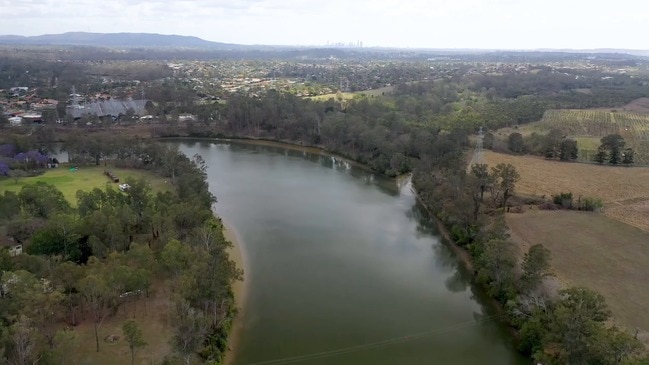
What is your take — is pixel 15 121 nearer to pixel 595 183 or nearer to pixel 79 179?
pixel 79 179

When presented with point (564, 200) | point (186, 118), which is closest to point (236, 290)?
point (564, 200)

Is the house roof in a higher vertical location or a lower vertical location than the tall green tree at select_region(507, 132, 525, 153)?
higher

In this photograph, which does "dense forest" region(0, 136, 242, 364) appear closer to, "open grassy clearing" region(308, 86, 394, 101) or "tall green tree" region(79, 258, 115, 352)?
"tall green tree" region(79, 258, 115, 352)

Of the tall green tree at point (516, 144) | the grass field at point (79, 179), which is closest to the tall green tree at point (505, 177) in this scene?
the tall green tree at point (516, 144)

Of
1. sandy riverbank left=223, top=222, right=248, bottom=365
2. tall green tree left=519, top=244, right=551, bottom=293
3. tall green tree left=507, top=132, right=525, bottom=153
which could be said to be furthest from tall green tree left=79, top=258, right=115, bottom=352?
tall green tree left=507, top=132, right=525, bottom=153

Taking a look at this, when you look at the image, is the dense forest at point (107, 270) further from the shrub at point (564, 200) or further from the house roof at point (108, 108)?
the house roof at point (108, 108)

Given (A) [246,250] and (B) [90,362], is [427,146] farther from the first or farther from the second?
(B) [90,362]
